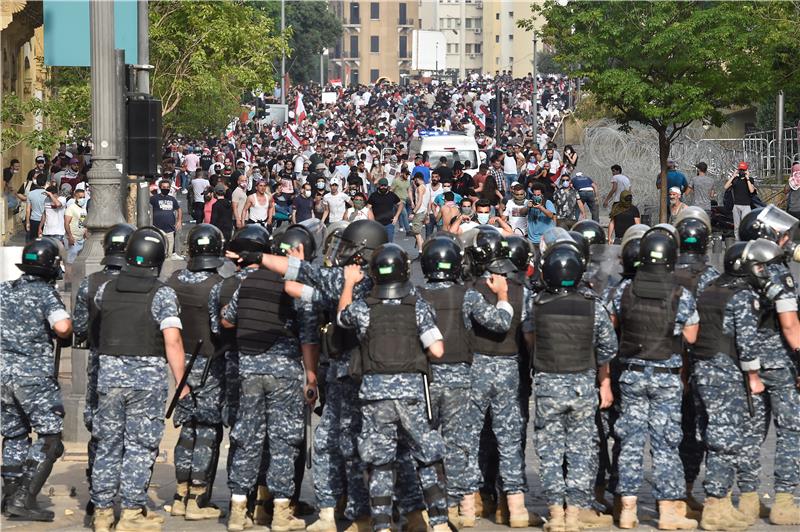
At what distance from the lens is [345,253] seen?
922 centimetres

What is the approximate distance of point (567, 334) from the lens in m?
9.12

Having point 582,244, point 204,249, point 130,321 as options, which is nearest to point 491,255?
point 582,244

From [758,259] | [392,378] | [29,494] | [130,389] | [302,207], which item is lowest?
[29,494]

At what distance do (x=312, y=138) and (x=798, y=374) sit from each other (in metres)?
50.8

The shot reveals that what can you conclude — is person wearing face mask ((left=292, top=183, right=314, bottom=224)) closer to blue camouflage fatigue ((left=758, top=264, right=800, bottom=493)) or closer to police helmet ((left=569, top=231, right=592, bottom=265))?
police helmet ((left=569, top=231, right=592, bottom=265))

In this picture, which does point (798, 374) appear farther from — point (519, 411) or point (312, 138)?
point (312, 138)

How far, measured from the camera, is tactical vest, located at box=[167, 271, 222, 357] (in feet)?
32.1

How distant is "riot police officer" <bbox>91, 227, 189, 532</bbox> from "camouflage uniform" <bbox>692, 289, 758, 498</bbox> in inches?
130

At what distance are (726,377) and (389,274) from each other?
2280 millimetres

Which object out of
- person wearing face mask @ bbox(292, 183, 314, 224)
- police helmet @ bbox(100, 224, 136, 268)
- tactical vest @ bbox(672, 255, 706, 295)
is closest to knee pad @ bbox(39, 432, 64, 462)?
police helmet @ bbox(100, 224, 136, 268)

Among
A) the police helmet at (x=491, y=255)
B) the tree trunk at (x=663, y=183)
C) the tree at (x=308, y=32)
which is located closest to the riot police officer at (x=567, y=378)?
the police helmet at (x=491, y=255)

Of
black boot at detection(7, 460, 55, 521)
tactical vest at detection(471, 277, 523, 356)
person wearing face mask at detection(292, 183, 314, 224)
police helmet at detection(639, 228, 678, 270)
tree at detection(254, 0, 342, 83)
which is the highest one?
tree at detection(254, 0, 342, 83)

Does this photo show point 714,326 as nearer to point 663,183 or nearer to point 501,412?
point 501,412

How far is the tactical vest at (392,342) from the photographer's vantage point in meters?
8.72
